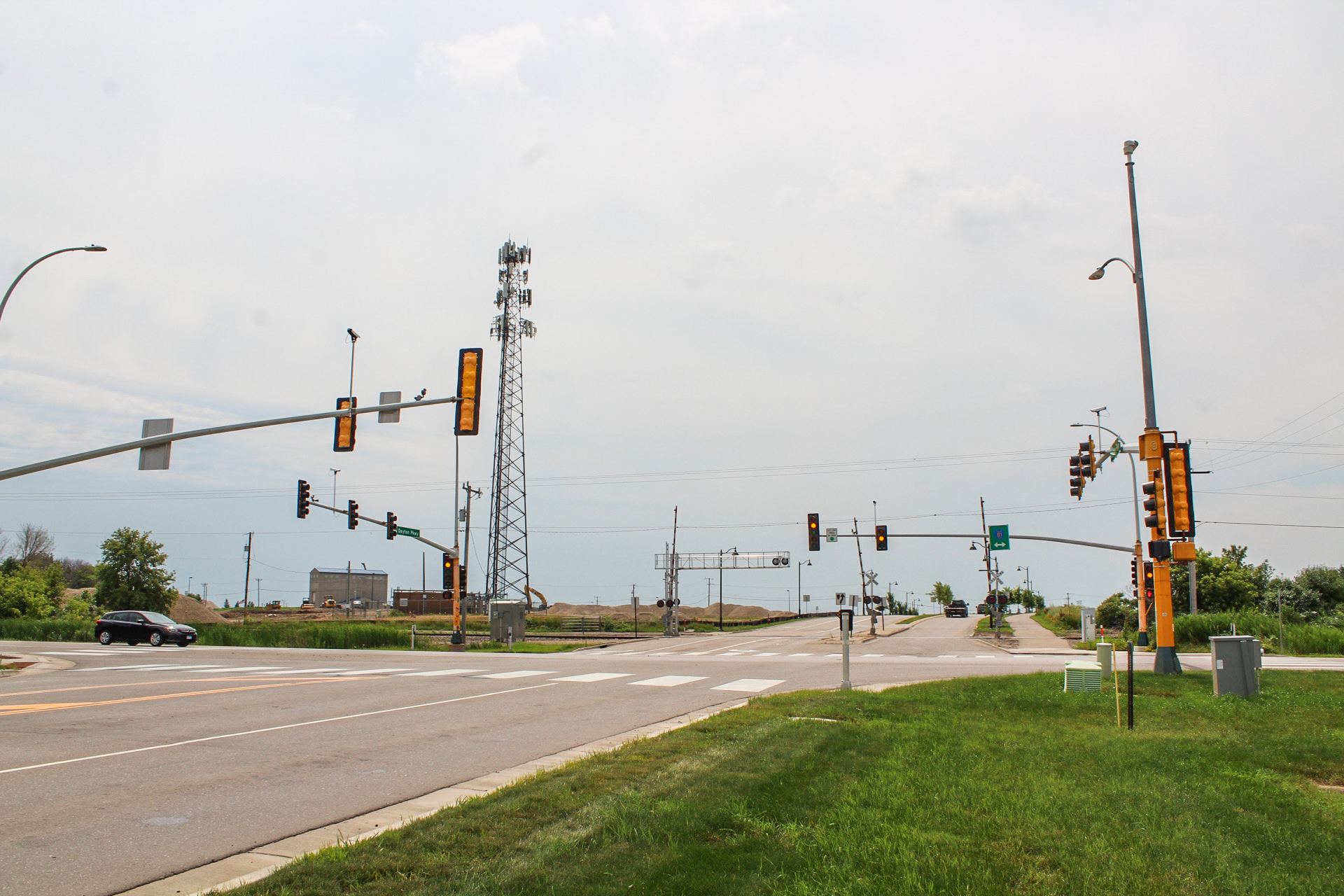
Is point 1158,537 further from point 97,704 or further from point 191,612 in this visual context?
point 191,612

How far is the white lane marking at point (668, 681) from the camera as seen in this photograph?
20938mm

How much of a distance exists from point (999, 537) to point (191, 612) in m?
70.0

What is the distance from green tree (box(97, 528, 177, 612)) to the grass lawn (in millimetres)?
61991

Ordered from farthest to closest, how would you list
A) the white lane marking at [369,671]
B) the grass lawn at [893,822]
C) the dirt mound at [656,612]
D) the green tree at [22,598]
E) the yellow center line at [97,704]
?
the dirt mound at [656,612] < the green tree at [22,598] < the white lane marking at [369,671] < the yellow center line at [97,704] < the grass lawn at [893,822]

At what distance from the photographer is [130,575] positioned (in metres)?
60.4

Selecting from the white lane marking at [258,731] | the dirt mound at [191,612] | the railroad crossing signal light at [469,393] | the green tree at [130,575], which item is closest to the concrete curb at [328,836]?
the white lane marking at [258,731]

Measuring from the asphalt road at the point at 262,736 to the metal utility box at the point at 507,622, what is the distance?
14987 mm

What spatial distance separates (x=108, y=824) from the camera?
7.04m

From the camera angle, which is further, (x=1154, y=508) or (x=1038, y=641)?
(x=1038, y=641)

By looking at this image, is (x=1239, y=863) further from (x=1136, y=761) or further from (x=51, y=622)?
(x=51, y=622)

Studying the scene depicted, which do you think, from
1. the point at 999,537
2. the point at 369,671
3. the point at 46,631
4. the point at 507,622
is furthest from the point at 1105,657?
the point at 46,631

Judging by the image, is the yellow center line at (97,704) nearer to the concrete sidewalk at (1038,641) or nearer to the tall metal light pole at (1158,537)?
the tall metal light pole at (1158,537)

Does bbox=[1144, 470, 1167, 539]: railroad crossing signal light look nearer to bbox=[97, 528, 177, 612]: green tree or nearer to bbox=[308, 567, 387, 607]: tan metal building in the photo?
bbox=[97, 528, 177, 612]: green tree

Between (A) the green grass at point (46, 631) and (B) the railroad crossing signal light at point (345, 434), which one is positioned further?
(A) the green grass at point (46, 631)
